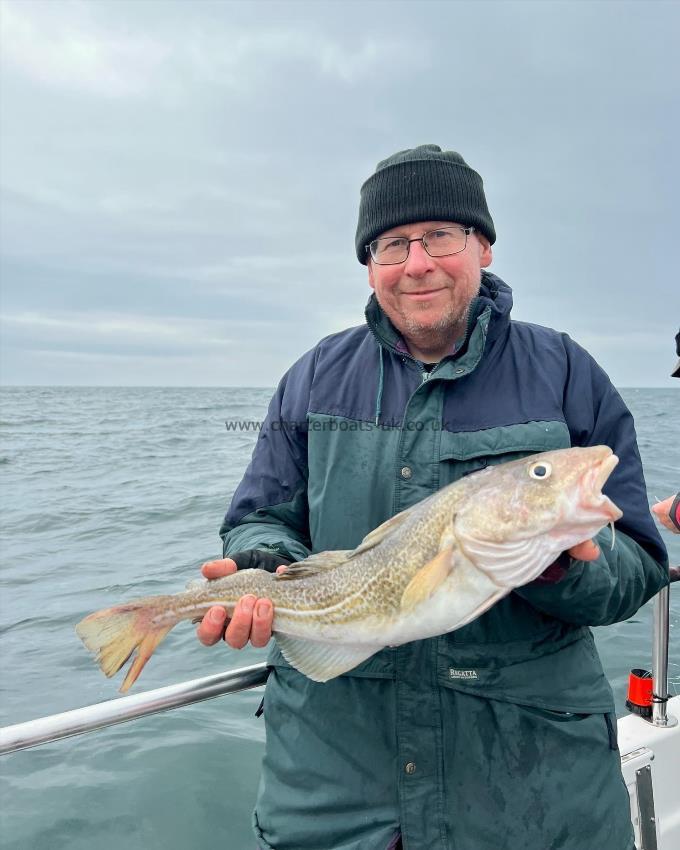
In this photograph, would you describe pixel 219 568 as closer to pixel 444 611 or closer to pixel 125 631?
pixel 125 631

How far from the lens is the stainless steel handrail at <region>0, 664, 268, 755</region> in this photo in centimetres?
223

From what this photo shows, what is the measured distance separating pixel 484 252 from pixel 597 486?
163 cm

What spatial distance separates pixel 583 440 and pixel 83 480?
20.0 meters

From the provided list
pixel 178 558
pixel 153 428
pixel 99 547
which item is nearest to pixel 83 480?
pixel 99 547

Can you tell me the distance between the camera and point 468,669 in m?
2.35

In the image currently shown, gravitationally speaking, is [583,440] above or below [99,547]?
above

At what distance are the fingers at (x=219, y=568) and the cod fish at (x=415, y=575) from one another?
0.03 m

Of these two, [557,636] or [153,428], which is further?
[153,428]

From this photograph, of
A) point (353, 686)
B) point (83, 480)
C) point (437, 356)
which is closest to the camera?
point (353, 686)

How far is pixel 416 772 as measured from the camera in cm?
234

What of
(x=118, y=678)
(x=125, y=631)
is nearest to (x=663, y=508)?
(x=125, y=631)

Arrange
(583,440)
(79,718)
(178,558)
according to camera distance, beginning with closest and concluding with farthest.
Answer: (79,718)
(583,440)
(178,558)

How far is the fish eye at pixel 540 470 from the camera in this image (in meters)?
2.09

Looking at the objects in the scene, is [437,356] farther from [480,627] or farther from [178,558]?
[178,558]
